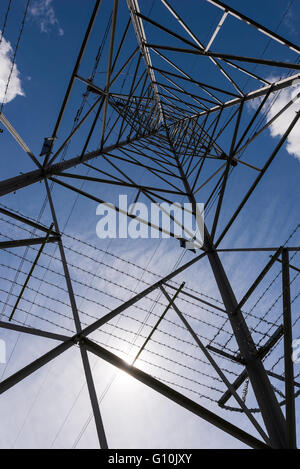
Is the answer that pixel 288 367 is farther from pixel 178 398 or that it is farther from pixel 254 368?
pixel 178 398

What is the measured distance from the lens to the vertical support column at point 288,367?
330 cm

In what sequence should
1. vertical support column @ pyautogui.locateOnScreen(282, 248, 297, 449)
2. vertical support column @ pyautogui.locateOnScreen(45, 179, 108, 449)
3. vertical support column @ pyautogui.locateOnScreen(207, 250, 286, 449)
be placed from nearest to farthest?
vertical support column @ pyautogui.locateOnScreen(282, 248, 297, 449), vertical support column @ pyautogui.locateOnScreen(45, 179, 108, 449), vertical support column @ pyautogui.locateOnScreen(207, 250, 286, 449)

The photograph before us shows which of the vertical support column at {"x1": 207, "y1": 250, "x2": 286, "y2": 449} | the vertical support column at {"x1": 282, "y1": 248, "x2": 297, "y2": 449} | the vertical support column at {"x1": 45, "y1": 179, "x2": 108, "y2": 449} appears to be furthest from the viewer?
the vertical support column at {"x1": 207, "y1": 250, "x2": 286, "y2": 449}

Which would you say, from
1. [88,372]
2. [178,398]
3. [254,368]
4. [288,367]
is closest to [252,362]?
[254,368]

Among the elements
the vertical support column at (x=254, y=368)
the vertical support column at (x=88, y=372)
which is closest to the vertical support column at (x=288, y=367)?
the vertical support column at (x=254, y=368)

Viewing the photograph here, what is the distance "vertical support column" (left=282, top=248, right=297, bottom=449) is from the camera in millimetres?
3305

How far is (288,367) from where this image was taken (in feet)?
12.1

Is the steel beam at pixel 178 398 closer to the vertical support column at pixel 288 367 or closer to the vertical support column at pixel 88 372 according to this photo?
the vertical support column at pixel 88 372

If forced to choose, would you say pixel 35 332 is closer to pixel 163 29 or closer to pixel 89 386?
pixel 89 386

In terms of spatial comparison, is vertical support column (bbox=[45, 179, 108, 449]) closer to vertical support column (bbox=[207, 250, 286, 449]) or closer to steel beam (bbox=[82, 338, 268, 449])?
steel beam (bbox=[82, 338, 268, 449])

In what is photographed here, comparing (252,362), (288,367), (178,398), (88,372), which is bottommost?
(178,398)

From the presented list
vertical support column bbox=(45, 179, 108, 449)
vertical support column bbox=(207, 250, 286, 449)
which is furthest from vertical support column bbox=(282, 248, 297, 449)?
vertical support column bbox=(45, 179, 108, 449)
